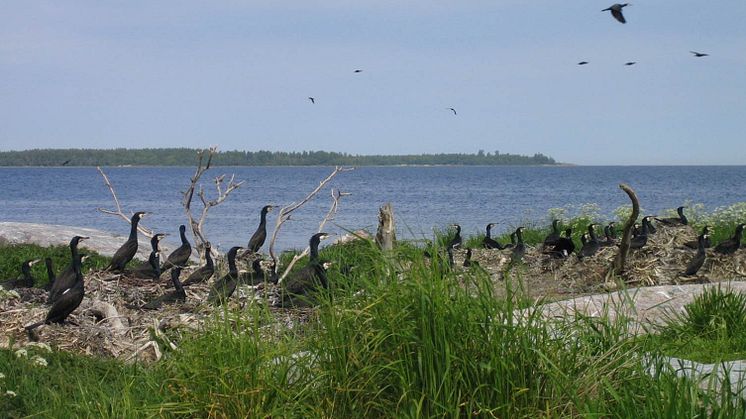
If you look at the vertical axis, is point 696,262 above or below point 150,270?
above

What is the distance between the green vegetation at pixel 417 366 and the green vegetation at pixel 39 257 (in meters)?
9.26

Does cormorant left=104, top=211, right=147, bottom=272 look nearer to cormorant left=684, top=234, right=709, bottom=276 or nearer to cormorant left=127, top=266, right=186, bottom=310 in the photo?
cormorant left=127, top=266, right=186, bottom=310

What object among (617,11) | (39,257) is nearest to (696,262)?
(617,11)

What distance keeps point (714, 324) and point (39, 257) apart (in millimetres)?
11792

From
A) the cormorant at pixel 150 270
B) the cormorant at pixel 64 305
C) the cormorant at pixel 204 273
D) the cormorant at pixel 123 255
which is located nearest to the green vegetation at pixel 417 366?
the cormorant at pixel 64 305

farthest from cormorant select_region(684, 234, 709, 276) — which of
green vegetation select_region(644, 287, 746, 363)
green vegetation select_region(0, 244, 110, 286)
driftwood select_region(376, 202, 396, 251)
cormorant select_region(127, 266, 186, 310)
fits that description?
green vegetation select_region(0, 244, 110, 286)

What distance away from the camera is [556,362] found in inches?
226

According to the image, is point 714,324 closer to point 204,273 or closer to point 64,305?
point 204,273

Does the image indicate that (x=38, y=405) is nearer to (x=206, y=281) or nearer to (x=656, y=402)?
(x=656, y=402)

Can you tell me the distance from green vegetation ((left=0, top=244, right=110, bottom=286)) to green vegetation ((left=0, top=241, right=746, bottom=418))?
9259 mm

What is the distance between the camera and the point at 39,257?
1634 cm

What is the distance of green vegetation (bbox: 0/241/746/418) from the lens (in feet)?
18.1

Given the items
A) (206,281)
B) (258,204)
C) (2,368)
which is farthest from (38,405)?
(258,204)

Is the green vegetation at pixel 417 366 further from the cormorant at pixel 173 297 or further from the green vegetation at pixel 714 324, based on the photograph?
the cormorant at pixel 173 297
